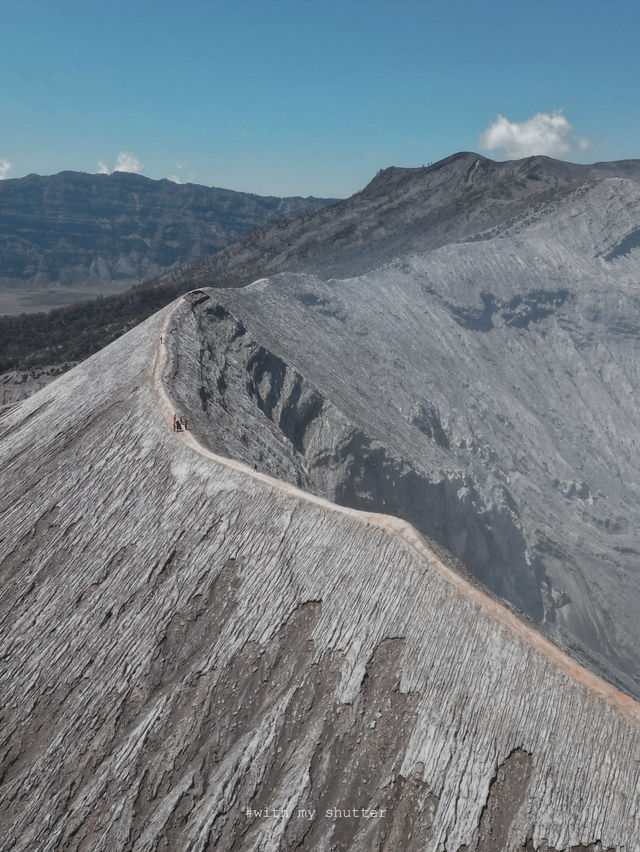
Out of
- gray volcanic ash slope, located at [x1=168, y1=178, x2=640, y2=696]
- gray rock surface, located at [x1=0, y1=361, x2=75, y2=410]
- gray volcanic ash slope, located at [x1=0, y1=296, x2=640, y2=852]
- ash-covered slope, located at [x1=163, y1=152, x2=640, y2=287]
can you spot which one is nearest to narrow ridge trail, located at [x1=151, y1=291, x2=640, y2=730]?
gray volcanic ash slope, located at [x1=0, y1=296, x2=640, y2=852]

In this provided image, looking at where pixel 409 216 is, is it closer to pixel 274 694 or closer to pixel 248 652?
pixel 248 652

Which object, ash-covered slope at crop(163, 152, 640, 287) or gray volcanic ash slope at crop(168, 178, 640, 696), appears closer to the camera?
gray volcanic ash slope at crop(168, 178, 640, 696)

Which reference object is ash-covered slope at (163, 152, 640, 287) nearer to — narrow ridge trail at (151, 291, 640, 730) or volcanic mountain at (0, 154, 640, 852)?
volcanic mountain at (0, 154, 640, 852)

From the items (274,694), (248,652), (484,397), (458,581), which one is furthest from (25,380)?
(458,581)

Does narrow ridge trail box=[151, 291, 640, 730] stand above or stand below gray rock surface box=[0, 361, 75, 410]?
above

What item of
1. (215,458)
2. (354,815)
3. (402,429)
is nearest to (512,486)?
(402,429)
